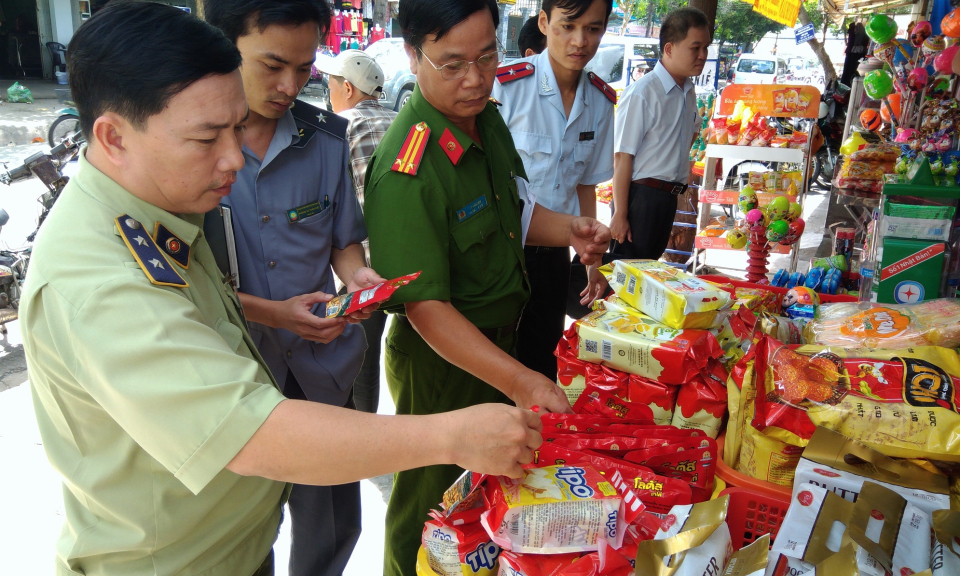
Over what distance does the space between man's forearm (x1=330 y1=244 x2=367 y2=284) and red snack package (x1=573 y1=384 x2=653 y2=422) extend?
66 cm

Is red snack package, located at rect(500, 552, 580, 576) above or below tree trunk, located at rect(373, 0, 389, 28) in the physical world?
below

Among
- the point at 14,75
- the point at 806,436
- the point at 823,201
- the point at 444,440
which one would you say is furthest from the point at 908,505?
the point at 14,75

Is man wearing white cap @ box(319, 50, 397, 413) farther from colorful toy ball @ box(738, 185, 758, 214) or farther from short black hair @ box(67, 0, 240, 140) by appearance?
colorful toy ball @ box(738, 185, 758, 214)

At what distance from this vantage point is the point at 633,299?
6.13 feet

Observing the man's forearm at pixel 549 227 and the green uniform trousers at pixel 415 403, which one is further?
the man's forearm at pixel 549 227

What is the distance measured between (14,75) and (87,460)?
20.6m

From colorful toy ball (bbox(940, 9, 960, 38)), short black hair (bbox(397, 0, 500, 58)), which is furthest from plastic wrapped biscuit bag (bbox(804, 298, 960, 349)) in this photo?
colorful toy ball (bbox(940, 9, 960, 38))

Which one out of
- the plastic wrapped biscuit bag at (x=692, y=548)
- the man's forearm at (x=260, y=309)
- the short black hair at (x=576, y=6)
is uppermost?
the short black hair at (x=576, y=6)

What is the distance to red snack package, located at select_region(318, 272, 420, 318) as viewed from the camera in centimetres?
121

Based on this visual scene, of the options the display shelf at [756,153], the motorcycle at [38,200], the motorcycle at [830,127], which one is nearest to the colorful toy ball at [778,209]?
the display shelf at [756,153]

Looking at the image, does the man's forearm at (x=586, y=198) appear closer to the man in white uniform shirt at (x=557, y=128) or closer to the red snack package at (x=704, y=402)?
the man in white uniform shirt at (x=557, y=128)

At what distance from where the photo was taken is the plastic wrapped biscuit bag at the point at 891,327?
166cm

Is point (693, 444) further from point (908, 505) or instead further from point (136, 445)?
point (136, 445)

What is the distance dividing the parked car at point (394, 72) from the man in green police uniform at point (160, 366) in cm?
1037
